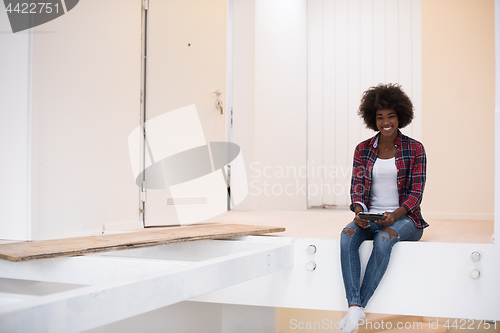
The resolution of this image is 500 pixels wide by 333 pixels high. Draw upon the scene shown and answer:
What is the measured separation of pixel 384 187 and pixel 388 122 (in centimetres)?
31

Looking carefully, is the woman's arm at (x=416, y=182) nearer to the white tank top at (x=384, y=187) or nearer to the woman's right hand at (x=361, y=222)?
the white tank top at (x=384, y=187)

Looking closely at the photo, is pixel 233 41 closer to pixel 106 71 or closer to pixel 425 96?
pixel 425 96

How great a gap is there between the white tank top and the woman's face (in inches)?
5.3

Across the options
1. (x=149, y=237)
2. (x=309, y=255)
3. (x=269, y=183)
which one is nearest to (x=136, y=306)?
(x=149, y=237)

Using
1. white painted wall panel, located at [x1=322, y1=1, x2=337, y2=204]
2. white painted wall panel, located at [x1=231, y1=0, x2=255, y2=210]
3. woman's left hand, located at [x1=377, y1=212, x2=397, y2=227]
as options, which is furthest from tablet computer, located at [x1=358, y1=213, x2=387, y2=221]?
white painted wall panel, located at [x1=322, y1=1, x2=337, y2=204]

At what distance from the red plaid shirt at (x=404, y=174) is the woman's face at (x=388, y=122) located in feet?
0.17

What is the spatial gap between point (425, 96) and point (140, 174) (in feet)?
9.58

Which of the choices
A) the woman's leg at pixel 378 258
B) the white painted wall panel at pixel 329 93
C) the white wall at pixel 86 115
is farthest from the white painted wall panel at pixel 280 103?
the woman's leg at pixel 378 258

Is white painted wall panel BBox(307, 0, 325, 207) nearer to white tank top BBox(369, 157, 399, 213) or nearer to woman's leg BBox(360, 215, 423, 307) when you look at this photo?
white tank top BBox(369, 157, 399, 213)

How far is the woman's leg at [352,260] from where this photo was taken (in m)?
1.90

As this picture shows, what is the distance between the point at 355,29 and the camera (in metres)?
5.14

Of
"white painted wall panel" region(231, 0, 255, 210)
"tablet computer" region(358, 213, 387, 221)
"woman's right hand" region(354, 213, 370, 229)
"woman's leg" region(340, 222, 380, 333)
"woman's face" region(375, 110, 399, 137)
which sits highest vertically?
"white painted wall panel" region(231, 0, 255, 210)

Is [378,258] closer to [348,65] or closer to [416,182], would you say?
[416,182]

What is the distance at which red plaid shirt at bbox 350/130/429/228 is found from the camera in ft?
6.75
